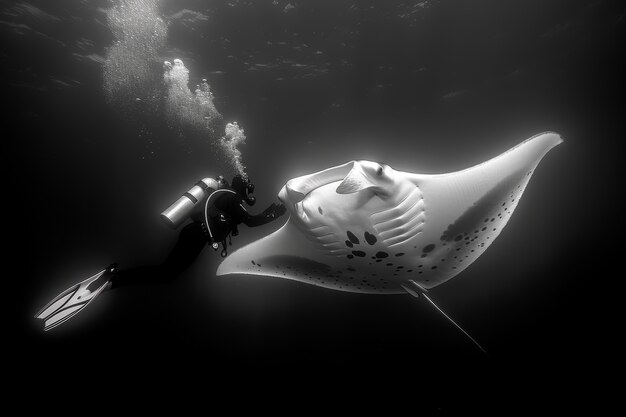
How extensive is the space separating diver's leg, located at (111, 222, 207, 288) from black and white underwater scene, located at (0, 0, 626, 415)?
95 mm

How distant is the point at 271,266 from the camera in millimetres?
3512

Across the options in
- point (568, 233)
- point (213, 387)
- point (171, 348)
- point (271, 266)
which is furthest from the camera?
point (568, 233)

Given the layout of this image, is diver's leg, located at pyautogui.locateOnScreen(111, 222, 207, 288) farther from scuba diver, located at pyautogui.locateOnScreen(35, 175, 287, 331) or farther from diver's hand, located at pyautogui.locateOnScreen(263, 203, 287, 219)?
diver's hand, located at pyautogui.locateOnScreen(263, 203, 287, 219)

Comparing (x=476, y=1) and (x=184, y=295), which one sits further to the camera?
(x=184, y=295)

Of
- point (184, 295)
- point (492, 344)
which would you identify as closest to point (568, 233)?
point (492, 344)

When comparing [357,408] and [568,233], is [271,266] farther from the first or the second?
[568,233]

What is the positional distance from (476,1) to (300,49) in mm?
5288

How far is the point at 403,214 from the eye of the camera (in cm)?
236

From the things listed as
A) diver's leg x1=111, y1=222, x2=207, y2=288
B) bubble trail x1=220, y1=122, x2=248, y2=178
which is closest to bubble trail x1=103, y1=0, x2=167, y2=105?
bubble trail x1=220, y1=122, x2=248, y2=178

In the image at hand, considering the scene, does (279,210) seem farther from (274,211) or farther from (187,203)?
(187,203)

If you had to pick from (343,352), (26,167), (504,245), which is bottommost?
(504,245)

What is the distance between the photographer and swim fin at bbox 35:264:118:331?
140 inches

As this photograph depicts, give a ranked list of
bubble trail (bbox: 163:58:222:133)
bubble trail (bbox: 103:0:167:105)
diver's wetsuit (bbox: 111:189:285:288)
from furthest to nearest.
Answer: bubble trail (bbox: 163:58:222:133) → bubble trail (bbox: 103:0:167:105) → diver's wetsuit (bbox: 111:189:285:288)

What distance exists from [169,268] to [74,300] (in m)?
1.21
